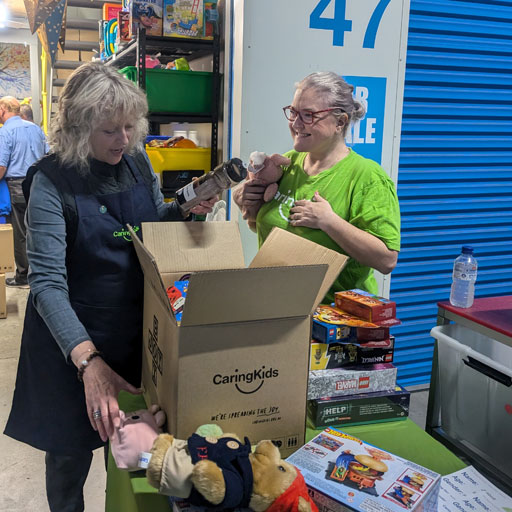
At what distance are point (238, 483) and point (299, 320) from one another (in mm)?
356

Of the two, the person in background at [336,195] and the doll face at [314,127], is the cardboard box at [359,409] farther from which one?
the doll face at [314,127]

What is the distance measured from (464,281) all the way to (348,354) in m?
0.93

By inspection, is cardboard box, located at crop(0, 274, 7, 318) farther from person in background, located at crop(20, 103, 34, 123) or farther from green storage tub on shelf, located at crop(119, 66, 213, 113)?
green storage tub on shelf, located at crop(119, 66, 213, 113)

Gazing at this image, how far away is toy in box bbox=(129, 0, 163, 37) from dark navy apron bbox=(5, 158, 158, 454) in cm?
169

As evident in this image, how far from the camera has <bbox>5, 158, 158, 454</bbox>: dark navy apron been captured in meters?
1.52

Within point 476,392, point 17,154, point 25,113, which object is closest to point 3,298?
point 17,154

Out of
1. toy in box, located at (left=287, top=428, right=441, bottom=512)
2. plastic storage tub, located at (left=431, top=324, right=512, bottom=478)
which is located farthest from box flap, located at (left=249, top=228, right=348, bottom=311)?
plastic storage tub, located at (left=431, top=324, right=512, bottom=478)

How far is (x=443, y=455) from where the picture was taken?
1.27m

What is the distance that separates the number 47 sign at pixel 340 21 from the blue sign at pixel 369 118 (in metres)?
0.20

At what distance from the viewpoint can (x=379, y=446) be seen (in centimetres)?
127

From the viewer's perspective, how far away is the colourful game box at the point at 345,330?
136 cm

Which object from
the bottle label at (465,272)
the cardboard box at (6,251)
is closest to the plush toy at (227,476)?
the bottle label at (465,272)

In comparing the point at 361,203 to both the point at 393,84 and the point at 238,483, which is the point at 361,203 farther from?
the point at 393,84

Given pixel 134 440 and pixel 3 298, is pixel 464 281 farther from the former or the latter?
pixel 3 298
